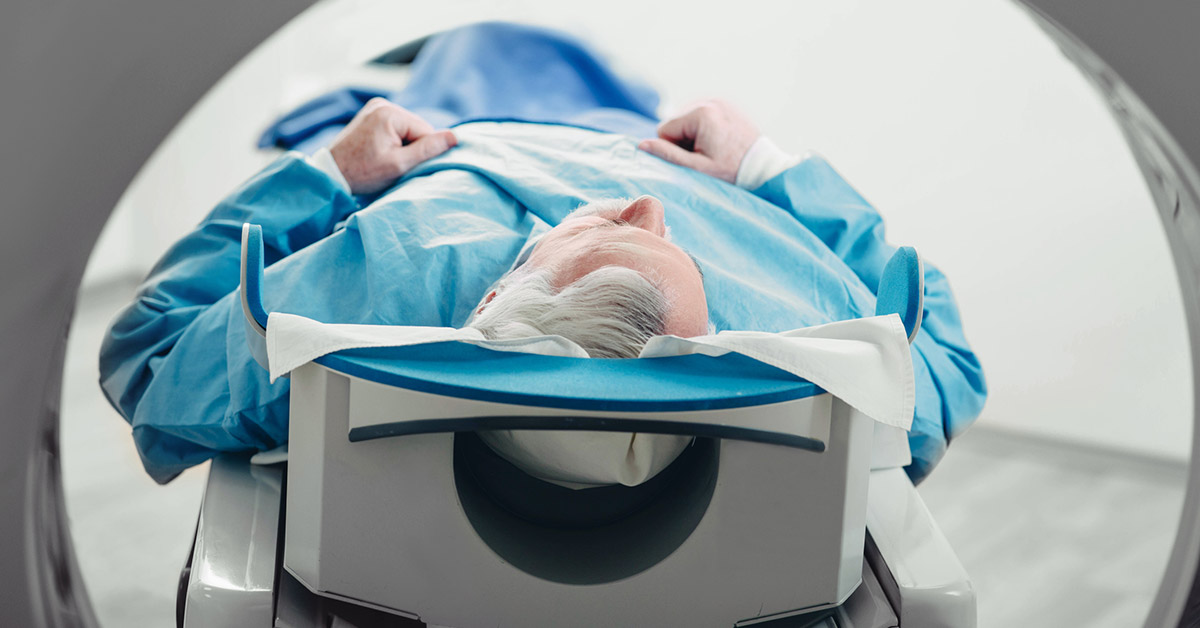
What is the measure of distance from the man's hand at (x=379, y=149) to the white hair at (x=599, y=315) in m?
0.44

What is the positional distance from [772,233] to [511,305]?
1.33 ft

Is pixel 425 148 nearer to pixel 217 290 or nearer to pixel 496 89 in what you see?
pixel 217 290

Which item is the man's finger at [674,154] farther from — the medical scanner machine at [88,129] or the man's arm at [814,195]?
the medical scanner machine at [88,129]

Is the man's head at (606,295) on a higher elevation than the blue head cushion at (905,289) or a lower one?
lower

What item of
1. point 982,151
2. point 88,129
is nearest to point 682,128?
point 88,129

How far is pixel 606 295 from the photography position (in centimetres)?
78

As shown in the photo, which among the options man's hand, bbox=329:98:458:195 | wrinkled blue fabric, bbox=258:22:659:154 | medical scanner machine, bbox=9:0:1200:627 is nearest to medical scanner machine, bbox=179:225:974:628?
medical scanner machine, bbox=9:0:1200:627

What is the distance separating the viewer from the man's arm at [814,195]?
44.3 inches

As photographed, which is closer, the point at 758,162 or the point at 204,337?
the point at 204,337

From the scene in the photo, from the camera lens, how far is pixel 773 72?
2.31m

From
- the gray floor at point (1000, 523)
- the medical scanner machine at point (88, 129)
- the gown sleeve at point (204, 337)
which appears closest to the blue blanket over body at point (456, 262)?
the gown sleeve at point (204, 337)

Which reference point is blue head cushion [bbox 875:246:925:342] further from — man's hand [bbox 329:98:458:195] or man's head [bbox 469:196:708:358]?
man's hand [bbox 329:98:458:195]

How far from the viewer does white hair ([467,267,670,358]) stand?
771 mm

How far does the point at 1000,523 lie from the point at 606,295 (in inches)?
49.3
